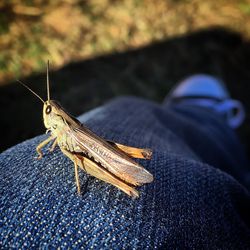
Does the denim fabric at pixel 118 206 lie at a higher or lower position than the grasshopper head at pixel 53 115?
lower

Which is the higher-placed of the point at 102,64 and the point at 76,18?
the point at 76,18

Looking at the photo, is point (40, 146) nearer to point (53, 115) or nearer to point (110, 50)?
point (53, 115)

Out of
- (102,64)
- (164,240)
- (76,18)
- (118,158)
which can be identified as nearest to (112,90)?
(102,64)

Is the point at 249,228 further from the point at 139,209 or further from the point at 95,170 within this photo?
the point at 95,170

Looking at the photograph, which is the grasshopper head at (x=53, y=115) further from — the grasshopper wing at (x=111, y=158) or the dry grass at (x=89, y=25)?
the dry grass at (x=89, y=25)

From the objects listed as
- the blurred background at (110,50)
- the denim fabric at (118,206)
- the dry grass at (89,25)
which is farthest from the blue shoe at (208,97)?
the denim fabric at (118,206)

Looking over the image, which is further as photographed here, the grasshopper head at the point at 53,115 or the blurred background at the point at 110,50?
the blurred background at the point at 110,50
